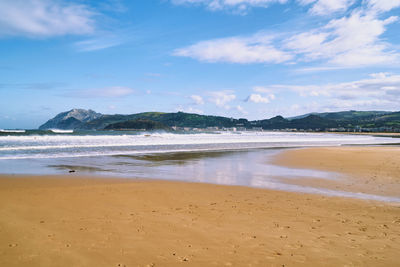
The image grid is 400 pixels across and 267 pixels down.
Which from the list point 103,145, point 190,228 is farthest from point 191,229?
point 103,145

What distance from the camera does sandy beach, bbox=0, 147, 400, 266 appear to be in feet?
15.3

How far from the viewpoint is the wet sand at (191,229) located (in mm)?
4668

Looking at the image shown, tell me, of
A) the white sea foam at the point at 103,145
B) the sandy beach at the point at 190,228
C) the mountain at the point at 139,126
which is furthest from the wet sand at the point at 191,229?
the mountain at the point at 139,126

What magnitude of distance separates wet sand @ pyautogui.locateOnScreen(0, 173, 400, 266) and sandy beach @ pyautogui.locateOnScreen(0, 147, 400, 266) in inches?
0.8

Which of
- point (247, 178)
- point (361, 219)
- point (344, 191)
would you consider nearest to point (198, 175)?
point (247, 178)

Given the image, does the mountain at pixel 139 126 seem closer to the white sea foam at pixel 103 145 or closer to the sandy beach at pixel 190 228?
the white sea foam at pixel 103 145

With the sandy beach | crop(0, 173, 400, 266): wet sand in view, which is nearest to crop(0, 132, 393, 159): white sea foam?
the sandy beach

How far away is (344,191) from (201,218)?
21.9ft

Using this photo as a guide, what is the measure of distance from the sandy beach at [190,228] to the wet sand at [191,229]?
2cm

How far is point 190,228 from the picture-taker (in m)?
6.11

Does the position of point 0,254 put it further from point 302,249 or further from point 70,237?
point 302,249

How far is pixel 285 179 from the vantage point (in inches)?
513

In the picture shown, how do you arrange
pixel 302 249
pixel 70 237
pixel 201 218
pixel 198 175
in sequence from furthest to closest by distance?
pixel 198 175, pixel 201 218, pixel 70 237, pixel 302 249

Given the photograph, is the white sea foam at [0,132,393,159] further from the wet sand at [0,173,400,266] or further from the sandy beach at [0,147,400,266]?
the wet sand at [0,173,400,266]
